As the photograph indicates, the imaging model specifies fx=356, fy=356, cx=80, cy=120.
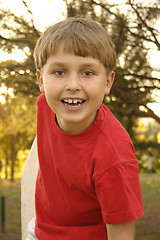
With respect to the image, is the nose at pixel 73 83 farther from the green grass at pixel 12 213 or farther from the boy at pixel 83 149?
the green grass at pixel 12 213

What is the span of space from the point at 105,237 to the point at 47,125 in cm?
53

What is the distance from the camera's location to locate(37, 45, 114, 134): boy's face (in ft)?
4.25

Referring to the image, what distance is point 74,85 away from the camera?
1.28 meters

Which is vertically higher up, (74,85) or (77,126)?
(74,85)

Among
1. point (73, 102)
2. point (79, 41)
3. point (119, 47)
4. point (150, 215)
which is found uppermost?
point (119, 47)

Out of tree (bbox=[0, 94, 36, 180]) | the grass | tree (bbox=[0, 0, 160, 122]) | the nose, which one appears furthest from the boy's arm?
tree (bbox=[0, 94, 36, 180])

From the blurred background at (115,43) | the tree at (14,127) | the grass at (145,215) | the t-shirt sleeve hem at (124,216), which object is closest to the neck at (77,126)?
the t-shirt sleeve hem at (124,216)

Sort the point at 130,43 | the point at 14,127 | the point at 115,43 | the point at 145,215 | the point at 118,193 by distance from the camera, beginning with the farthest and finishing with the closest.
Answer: the point at 14,127
the point at 145,215
the point at 130,43
the point at 115,43
the point at 118,193

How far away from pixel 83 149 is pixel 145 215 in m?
4.90

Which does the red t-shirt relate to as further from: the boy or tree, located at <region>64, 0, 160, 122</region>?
tree, located at <region>64, 0, 160, 122</region>

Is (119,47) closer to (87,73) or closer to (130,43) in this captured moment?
(130,43)

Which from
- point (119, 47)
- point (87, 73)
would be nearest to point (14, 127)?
point (119, 47)

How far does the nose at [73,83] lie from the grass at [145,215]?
4.26 m

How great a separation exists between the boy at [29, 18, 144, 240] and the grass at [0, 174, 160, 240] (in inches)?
156
